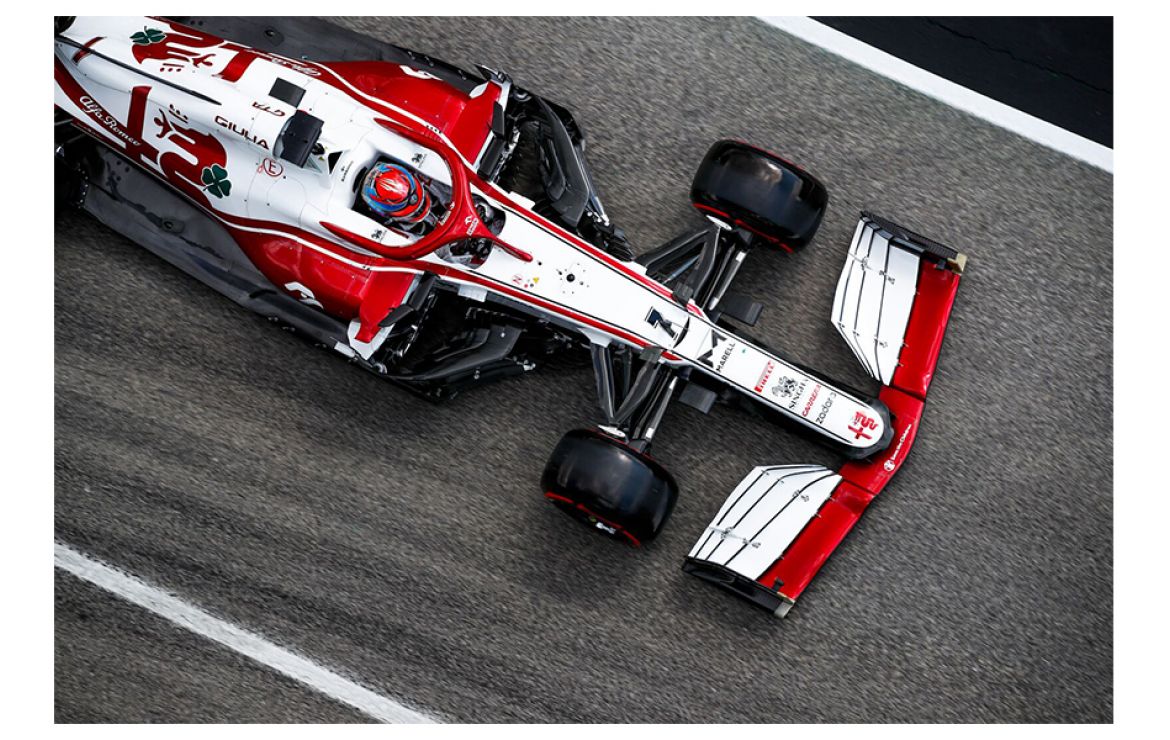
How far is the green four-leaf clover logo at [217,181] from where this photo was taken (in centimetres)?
290

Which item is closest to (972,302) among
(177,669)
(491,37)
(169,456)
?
(491,37)

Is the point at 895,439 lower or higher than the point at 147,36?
lower

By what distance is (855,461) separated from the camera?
3072mm

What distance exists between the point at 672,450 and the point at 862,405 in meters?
0.75

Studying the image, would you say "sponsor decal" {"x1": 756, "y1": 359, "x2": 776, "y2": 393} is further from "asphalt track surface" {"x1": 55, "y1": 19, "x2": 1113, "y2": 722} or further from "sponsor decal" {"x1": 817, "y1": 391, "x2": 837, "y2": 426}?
"asphalt track surface" {"x1": 55, "y1": 19, "x2": 1113, "y2": 722}

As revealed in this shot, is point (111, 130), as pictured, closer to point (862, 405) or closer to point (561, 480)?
point (561, 480)

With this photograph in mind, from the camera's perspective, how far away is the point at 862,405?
116 inches

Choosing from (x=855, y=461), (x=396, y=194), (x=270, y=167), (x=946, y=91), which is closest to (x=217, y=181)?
(x=270, y=167)

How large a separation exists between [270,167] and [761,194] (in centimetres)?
176

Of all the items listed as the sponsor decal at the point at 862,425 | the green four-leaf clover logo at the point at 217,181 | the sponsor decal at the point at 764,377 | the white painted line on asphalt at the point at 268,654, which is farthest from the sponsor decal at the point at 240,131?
the sponsor decal at the point at 862,425

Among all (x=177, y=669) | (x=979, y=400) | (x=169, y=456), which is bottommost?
(x=177, y=669)

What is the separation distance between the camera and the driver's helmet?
2.70 meters

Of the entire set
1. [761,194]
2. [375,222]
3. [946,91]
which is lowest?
[375,222]

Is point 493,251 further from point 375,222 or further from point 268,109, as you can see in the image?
point 268,109
